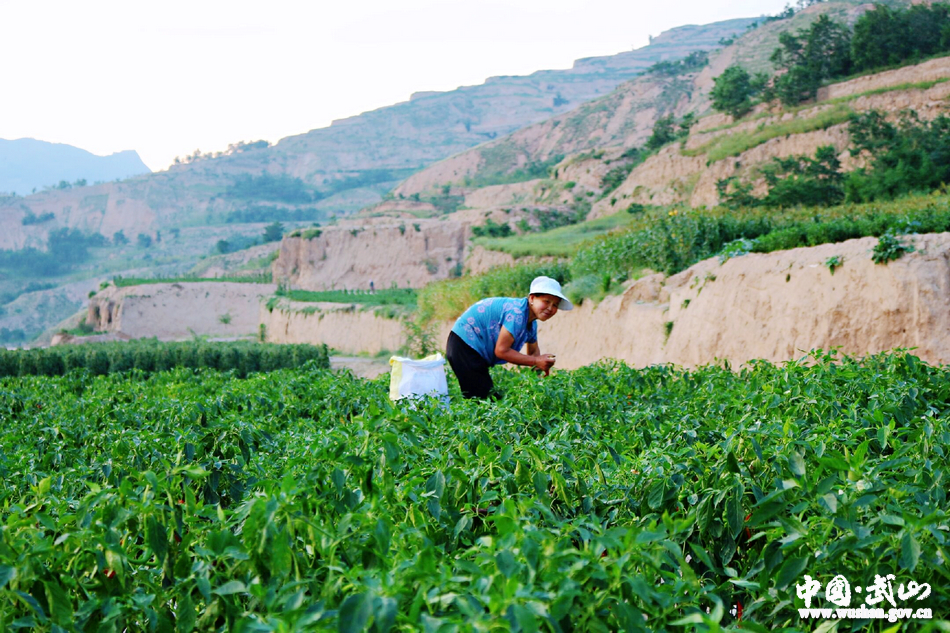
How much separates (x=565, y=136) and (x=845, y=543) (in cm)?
9124

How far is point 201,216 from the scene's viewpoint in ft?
425

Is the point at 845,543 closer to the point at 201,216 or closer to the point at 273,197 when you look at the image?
the point at 201,216

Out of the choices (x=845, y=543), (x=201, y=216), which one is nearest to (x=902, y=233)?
(x=845, y=543)

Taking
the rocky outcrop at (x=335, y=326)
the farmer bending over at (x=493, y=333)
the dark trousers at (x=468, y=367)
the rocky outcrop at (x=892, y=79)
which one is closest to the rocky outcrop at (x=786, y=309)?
the farmer bending over at (x=493, y=333)

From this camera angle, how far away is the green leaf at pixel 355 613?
1572 millimetres

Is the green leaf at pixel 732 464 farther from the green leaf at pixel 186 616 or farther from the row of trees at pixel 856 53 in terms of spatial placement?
the row of trees at pixel 856 53

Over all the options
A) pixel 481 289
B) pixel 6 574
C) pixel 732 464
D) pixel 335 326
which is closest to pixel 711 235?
pixel 481 289

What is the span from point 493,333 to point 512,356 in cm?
45

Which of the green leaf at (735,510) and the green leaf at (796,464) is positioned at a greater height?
the green leaf at (796,464)

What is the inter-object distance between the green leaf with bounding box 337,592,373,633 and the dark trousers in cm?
443

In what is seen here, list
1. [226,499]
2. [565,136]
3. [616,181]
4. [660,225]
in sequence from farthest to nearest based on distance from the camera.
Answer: [565,136] → [616,181] → [660,225] → [226,499]

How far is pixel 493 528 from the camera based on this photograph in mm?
2869

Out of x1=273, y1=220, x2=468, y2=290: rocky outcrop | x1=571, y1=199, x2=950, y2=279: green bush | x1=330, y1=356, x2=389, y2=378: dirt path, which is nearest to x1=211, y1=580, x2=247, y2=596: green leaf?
x1=571, y1=199, x2=950, y2=279: green bush

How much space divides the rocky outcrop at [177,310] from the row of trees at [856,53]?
33938mm
